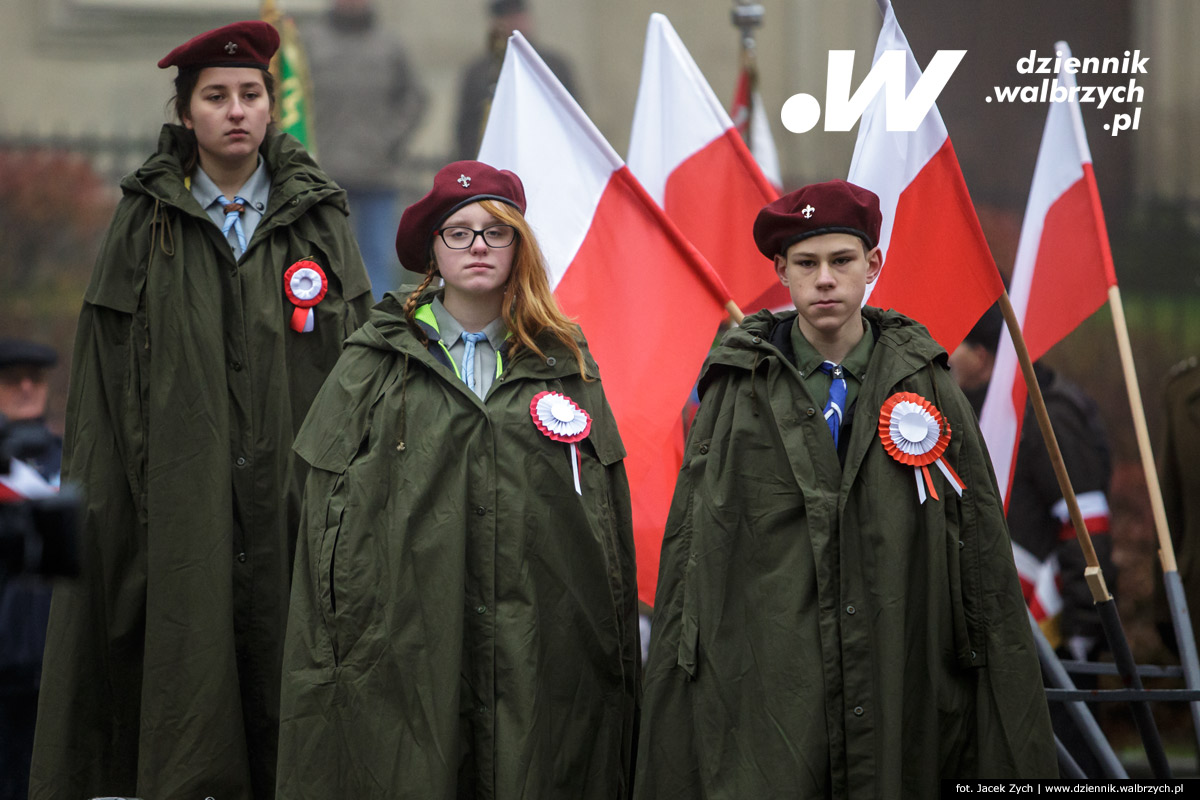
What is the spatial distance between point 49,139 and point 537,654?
18.8 feet

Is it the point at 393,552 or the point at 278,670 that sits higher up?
the point at 393,552

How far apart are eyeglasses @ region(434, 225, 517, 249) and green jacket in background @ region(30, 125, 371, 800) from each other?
0.73 meters

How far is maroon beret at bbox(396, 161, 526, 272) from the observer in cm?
430

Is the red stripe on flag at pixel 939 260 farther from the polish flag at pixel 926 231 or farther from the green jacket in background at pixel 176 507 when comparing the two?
the green jacket in background at pixel 176 507

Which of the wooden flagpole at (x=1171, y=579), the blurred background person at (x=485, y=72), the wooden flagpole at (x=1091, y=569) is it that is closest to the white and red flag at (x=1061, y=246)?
the wooden flagpole at (x=1171, y=579)

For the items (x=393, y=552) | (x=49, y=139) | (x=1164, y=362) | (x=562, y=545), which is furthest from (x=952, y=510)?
(x=49, y=139)

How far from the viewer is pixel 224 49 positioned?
4.82 m

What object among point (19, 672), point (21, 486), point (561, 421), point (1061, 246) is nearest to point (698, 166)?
point (1061, 246)

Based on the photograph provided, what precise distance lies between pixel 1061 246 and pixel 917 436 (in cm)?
226

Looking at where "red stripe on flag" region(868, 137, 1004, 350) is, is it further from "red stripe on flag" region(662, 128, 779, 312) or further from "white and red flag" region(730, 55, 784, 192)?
"white and red flag" region(730, 55, 784, 192)

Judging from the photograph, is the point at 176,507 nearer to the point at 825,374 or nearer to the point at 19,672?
the point at 19,672

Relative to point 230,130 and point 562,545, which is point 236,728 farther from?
point 230,130

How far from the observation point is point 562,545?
13.7 ft

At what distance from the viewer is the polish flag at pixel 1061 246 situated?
571 centimetres
